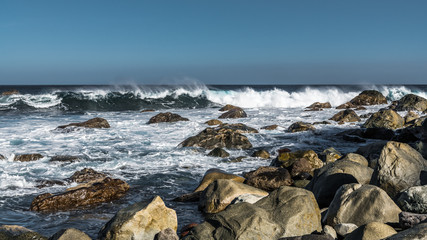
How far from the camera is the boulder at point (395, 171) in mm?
5469

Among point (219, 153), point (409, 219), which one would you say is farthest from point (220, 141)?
point (409, 219)

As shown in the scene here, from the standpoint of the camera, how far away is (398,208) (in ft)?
15.1

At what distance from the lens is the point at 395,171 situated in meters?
5.54

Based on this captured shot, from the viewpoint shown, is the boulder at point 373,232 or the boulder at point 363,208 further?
the boulder at point 363,208

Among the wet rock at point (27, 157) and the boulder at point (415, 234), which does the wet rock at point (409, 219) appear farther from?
the wet rock at point (27, 157)

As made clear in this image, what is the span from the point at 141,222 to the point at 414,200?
10.7ft

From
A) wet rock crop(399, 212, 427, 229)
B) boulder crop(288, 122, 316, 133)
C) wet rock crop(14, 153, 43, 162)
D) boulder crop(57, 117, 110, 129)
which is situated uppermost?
wet rock crop(399, 212, 427, 229)

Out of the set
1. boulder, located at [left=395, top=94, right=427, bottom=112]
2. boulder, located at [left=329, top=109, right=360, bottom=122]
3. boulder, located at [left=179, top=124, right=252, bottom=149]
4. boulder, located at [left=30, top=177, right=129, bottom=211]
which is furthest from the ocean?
boulder, located at [left=395, top=94, right=427, bottom=112]

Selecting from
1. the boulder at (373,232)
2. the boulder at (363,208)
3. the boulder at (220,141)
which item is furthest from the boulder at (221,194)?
the boulder at (220,141)

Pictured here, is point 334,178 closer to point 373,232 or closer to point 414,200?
point 414,200

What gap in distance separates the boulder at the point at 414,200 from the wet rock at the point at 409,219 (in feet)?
1.07

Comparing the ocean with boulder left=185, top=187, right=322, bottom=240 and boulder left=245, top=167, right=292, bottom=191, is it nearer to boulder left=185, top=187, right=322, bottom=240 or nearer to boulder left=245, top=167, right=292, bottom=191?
boulder left=245, top=167, right=292, bottom=191

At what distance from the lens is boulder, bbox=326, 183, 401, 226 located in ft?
15.0

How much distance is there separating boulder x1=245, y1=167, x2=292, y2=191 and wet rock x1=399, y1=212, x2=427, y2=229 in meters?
3.74
